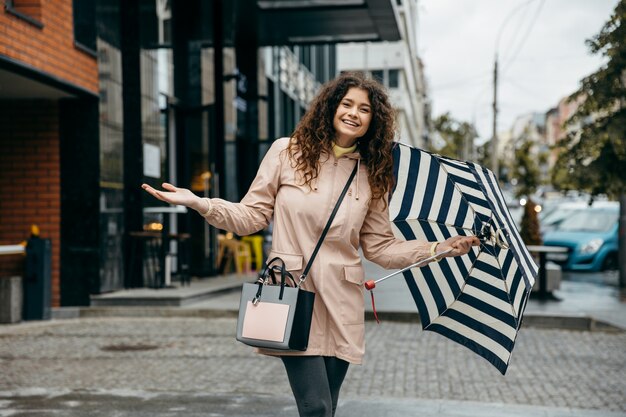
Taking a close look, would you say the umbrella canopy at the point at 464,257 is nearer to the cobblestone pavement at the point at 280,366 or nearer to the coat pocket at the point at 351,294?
the coat pocket at the point at 351,294

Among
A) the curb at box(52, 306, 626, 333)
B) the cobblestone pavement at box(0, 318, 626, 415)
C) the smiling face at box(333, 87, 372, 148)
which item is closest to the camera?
the smiling face at box(333, 87, 372, 148)

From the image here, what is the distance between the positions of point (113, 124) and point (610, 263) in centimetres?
1264

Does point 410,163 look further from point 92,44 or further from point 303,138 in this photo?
point 92,44

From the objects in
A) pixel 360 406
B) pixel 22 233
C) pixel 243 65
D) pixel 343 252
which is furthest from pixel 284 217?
pixel 243 65

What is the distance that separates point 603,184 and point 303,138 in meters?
12.1

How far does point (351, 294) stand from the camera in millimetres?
3646

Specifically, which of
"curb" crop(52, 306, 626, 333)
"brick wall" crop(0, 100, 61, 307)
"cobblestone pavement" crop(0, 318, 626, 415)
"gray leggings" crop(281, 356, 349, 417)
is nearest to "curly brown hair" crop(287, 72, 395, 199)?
"gray leggings" crop(281, 356, 349, 417)

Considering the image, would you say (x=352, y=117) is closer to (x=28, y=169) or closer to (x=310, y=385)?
(x=310, y=385)

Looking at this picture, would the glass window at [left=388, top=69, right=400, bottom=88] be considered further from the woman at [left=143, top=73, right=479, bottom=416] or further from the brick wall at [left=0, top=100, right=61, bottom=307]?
the woman at [left=143, top=73, right=479, bottom=416]

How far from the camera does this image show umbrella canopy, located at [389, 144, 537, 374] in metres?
3.84

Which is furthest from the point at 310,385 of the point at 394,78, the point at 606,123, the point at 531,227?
the point at 394,78

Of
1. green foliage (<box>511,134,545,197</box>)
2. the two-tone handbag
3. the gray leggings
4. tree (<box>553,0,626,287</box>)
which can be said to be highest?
green foliage (<box>511,134,545,197</box>)

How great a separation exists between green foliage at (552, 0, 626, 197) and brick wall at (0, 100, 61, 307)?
9.00 metres

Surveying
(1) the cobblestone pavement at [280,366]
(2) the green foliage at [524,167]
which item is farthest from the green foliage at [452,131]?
(1) the cobblestone pavement at [280,366]
